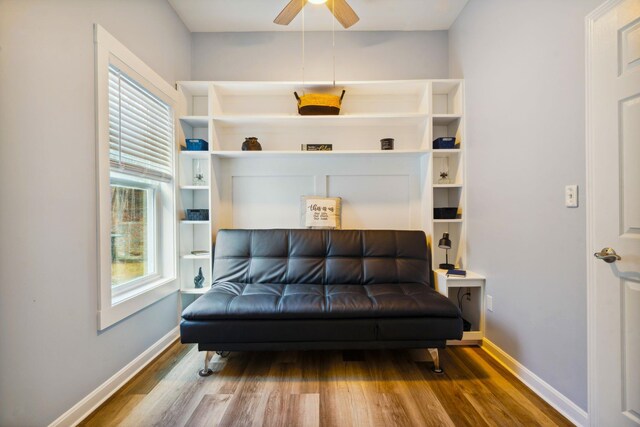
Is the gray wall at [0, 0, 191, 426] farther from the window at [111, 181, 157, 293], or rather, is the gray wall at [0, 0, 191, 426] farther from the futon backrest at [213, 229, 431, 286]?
the futon backrest at [213, 229, 431, 286]

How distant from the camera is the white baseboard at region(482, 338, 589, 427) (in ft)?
4.69

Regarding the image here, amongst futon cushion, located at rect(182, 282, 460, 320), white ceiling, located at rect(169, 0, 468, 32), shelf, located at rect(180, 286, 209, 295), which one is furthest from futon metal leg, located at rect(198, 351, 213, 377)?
white ceiling, located at rect(169, 0, 468, 32)

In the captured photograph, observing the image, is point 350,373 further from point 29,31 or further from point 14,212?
point 29,31

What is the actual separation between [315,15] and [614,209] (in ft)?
8.63

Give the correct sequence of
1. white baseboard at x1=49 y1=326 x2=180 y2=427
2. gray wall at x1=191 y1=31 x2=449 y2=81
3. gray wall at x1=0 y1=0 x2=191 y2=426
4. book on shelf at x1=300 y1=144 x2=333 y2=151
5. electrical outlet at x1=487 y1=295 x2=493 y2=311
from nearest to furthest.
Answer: gray wall at x1=0 y1=0 x2=191 y2=426, white baseboard at x1=49 y1=326 x2=180 y2=427, electrical outlet at x1=487 y1=295 x2=493 y2=311, book on shelf at x1=300 y1=144 x2=333 y2=151, gray wall at x1=191 y1=31 x2=449 y2=81

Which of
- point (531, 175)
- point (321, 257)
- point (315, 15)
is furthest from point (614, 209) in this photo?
point (315, 15)

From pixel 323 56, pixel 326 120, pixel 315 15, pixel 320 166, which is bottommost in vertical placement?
pixel 320 166

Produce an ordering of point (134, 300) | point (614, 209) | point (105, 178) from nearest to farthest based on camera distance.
Result: point (614, 209) → point (105, 178) → point (134, 300)

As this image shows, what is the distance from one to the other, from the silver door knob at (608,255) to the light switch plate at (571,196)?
0.88ft

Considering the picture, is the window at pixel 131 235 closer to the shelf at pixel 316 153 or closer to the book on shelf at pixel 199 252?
the book on shelf at pixel 199 252

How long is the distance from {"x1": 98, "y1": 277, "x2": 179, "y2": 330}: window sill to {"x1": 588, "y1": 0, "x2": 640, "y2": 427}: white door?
2.64 meters

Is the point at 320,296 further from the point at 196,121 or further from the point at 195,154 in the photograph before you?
the point at 196,121

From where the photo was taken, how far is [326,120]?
2580 mm

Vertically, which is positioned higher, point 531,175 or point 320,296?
point 531,175
